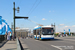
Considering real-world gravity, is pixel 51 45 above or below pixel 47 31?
below

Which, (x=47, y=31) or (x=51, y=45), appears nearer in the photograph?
(x=51, y=45)

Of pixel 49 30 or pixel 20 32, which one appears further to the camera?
pixel 20 32

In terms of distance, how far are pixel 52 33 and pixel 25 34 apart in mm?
134156

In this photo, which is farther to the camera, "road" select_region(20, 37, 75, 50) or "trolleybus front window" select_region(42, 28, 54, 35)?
"trolleybus front window" select_region(42, 28, 54, 35)

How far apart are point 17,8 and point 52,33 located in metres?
7.99

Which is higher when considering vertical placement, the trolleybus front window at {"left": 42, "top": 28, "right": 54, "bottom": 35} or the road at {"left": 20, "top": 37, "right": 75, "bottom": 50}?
the trolleybus front window at {"left": 42, "top": 28, "right": 54, "bottom": 35}

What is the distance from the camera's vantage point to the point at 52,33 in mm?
26312

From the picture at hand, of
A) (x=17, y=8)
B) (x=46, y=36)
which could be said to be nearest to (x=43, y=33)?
(x=46, y=36)

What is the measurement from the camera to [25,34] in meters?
159

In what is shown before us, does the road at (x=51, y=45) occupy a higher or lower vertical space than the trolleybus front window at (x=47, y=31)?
lower

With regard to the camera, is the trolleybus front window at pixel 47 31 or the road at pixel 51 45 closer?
the road at pixel 51 45

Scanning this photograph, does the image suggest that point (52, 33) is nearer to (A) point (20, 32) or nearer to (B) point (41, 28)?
(B) point (41, 28)

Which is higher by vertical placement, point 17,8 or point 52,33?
point 17,8

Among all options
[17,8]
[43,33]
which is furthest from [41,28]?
[17,8]
